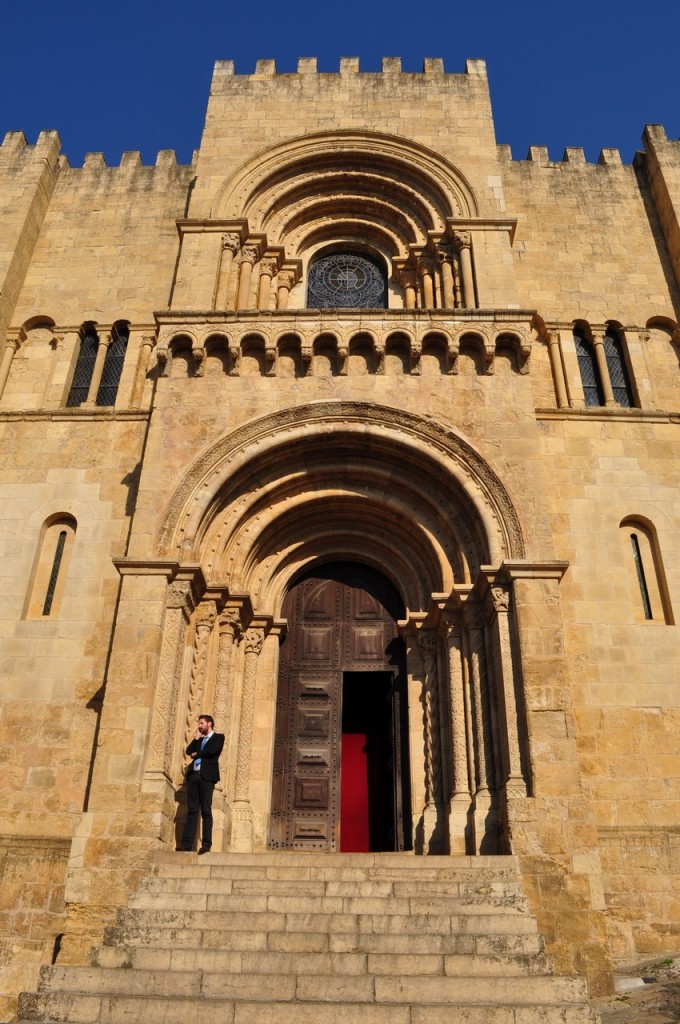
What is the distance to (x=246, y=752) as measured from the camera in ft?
40.7

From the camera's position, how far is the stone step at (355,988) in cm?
726

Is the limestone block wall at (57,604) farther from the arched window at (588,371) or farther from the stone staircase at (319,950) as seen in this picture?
the arched window at (588,371)

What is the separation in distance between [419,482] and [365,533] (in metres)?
1.49

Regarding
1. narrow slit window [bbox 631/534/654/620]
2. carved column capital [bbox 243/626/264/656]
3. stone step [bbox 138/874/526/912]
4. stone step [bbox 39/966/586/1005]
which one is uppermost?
narrow slit window [bbox 631/534/654/620]

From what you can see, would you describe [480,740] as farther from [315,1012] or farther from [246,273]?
[246,273]

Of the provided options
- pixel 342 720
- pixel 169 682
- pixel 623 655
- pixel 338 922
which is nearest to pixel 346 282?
pixel 342 720

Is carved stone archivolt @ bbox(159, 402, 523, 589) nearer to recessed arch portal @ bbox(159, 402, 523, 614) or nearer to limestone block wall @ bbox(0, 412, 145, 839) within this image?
recessed arch portal @ bbox(159, 402, 523, 614)

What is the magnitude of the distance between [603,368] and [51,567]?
10.6m

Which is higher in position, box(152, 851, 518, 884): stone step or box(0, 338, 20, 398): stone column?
box(0, 338, 20, 398): stone column

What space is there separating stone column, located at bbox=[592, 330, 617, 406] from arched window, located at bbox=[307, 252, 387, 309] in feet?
14.1

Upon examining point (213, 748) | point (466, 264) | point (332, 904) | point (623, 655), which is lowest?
point (332, 904)

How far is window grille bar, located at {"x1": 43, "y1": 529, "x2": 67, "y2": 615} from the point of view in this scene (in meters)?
13.2

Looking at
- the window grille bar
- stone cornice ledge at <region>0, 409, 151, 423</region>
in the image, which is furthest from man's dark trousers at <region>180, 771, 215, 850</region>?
stone cornice ledge at <region>0, 409, 151, 423</region>

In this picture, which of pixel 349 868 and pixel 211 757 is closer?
pixel 349 868
